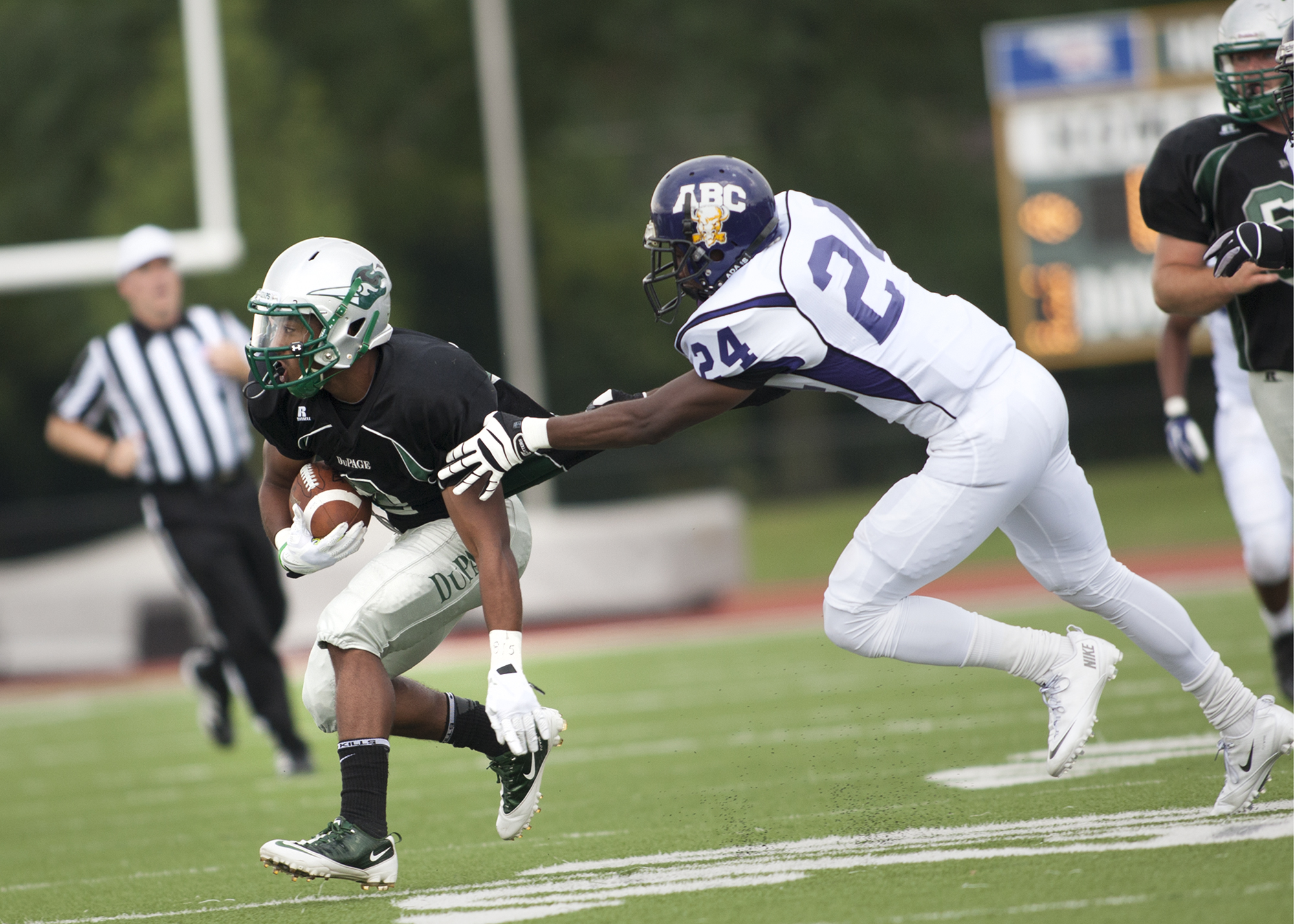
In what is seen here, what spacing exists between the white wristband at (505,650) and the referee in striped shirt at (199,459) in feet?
8.04

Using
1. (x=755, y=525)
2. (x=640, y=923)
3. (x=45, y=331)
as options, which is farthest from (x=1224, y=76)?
(x=45, y=331)

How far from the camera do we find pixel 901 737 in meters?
5.08

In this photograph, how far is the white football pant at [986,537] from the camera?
3295mm

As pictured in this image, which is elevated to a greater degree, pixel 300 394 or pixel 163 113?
pixel 163 113

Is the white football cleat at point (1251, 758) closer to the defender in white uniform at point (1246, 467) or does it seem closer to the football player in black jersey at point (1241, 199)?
the football player in black jersey at point (1241, 199)

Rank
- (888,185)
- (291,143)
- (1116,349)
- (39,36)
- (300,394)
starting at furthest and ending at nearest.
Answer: (888,185)
(291,143)
(39,36)
(1116,349)
(300,394)

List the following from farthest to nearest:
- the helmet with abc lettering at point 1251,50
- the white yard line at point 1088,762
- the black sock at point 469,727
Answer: the white yard line at point 1088,762
the black sock at point 469,727
the helmet with abc lettering at point 1251,50

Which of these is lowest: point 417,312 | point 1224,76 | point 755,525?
point 755,525

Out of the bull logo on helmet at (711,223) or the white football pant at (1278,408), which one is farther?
the white football pant at (1278,408)

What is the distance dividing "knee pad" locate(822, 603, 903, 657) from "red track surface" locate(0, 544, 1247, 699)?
200 inches

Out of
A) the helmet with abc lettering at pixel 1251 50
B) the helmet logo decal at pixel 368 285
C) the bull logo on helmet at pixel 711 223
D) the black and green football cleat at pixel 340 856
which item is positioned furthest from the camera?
the helmet with abc lettering at pixel 1251 50

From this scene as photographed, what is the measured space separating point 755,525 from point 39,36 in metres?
7.72

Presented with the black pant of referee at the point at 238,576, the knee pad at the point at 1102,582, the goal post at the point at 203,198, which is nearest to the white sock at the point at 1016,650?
the knee pad at the point at 1102,582

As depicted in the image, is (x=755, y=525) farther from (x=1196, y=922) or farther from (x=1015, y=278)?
(x=1196, y=922)
